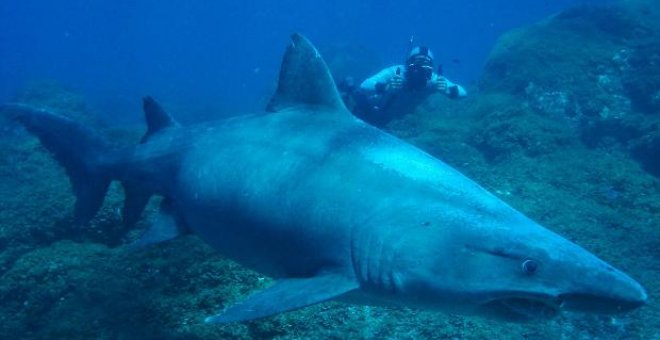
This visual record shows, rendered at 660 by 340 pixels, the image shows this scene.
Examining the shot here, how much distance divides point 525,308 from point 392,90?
8624 mm

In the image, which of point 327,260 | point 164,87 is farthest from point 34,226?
point 164,87

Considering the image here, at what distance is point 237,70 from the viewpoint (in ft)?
256

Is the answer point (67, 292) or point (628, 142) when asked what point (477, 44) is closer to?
point (628, 142)

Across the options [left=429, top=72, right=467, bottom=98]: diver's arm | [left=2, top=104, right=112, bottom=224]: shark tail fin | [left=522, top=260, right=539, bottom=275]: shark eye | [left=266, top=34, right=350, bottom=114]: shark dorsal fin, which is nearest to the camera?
[left=522, top=260, right=539, bottom=275]: shark eye

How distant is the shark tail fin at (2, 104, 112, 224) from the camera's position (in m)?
4.88

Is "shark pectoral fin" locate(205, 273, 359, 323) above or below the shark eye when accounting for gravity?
below

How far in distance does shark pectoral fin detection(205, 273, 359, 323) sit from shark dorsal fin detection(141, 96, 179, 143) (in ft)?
8.73

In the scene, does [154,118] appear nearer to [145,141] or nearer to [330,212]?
[145,141]

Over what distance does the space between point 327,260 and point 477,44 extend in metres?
133

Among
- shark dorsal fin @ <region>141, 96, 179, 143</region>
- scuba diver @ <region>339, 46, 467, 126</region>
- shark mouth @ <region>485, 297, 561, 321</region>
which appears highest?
scuba diver @ <region>339, 46, 467, 126</region>

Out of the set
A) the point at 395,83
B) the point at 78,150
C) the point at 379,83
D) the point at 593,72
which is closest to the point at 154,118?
the point at 78,150

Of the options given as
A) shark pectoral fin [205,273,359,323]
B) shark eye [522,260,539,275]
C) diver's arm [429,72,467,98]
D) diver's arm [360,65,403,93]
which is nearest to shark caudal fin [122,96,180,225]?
shark pectoral fin [205,273,359,323]

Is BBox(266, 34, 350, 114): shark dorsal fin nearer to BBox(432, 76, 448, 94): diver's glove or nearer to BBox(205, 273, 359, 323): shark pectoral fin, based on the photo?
BBox(205, 273, 359, 323): shark pectoral fin

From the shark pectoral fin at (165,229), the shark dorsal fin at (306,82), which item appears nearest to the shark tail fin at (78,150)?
the shark pectoral fin at (165,229)
